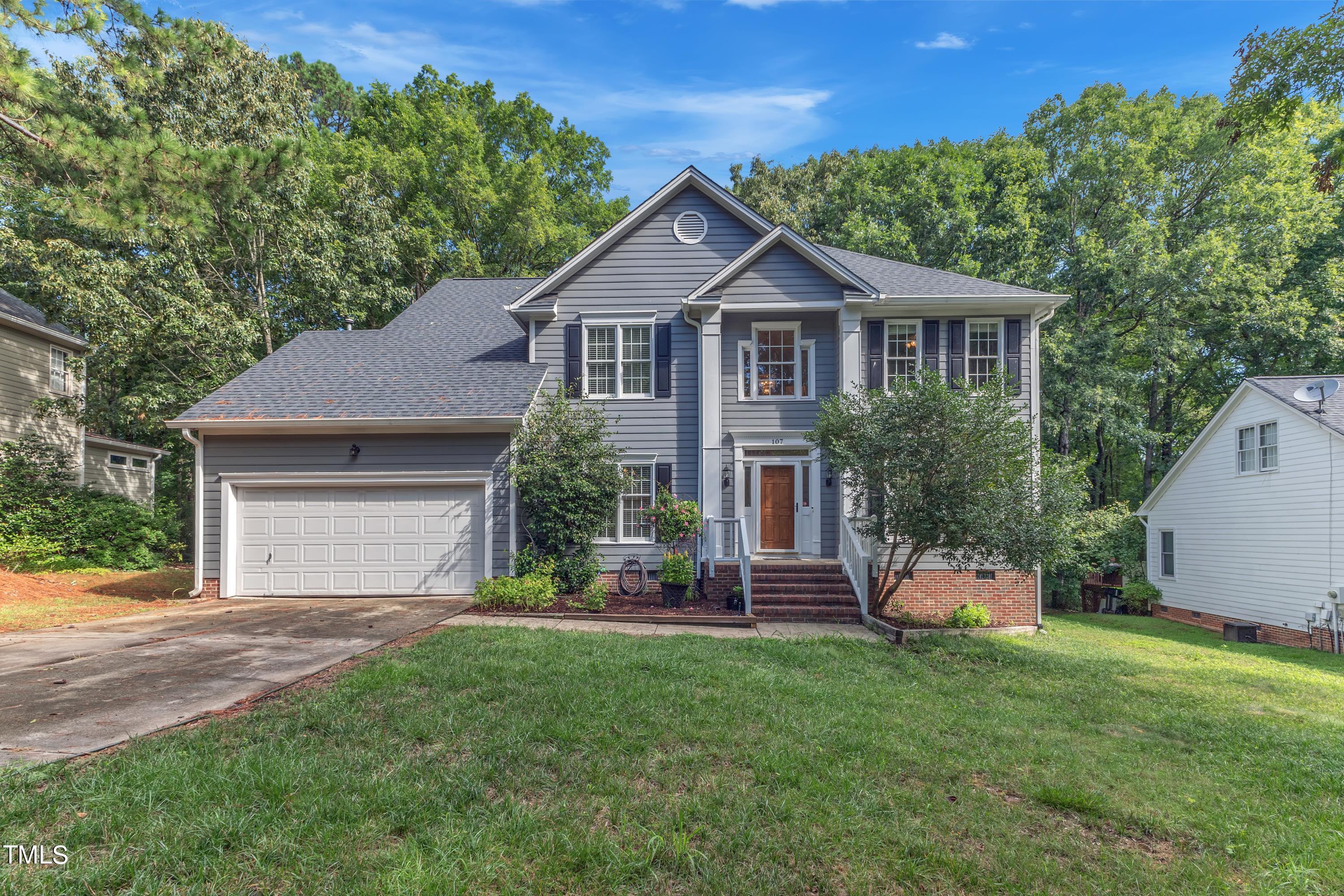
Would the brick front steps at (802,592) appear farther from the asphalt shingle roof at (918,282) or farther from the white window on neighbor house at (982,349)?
the asphalt shingle roof at (918,282)

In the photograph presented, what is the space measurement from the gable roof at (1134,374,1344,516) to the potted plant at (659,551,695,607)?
13.2 m

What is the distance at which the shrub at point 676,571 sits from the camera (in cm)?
1093

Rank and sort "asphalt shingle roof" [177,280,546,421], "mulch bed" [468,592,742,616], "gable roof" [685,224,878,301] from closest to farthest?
"mulch bed" [468,592,742,616]
"asphalt shingle roof" [177,280,546,421]
"gable roof" [685,224,878,301]

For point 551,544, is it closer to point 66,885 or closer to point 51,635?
point 51,635

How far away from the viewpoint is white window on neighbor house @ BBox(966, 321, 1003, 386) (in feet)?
40.7

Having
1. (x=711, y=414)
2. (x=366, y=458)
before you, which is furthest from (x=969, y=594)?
(x=366, y=458)

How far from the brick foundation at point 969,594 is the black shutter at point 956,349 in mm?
3876

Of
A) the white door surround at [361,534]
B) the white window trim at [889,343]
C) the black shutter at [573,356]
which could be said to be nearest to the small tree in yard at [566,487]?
the white door surround at [361,534]

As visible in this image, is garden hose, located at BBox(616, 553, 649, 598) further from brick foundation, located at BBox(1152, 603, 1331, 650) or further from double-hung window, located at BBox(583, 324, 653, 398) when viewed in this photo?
brick foundation, located at BBox(1152, 603, 1331, 650)

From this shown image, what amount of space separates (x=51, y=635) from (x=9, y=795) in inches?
239

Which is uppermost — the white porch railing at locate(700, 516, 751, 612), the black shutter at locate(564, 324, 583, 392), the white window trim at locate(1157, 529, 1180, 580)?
the black shutter at locate(564, 324, 583, 392)

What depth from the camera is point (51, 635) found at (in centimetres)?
770

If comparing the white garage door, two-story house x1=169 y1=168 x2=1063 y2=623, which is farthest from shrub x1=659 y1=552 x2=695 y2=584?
the white garage door

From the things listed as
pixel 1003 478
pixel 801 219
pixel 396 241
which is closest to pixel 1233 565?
pixel 1003 478
